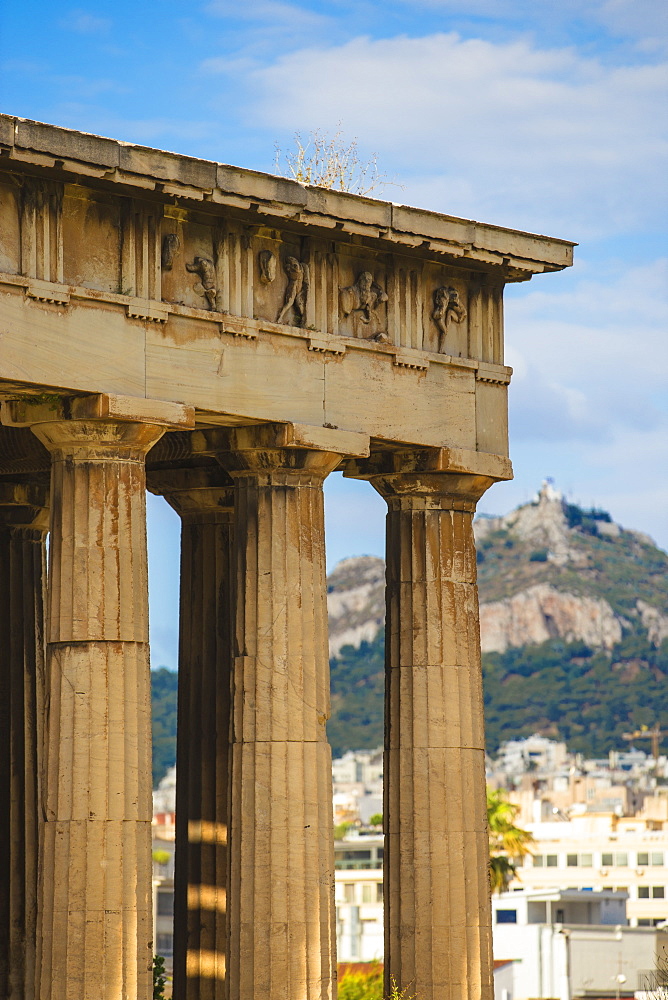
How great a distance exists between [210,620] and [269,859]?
844 cm

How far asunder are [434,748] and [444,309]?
26.8ft

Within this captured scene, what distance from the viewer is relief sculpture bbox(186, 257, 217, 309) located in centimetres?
3884

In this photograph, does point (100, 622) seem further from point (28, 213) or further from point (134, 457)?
point (28, 213)

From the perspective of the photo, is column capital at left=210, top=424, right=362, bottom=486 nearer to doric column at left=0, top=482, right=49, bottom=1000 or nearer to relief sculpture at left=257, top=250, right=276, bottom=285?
relief sculpture at left=257, top=250, right=276, bottom=285

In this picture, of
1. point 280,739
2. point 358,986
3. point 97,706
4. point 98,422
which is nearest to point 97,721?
point 97,706

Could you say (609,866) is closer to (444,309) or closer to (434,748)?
(434,748)

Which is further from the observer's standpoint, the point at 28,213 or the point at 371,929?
the point at 371,929

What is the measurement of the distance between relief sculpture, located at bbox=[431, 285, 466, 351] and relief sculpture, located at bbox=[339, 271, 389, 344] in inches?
62.1

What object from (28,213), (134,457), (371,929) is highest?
(28,213)

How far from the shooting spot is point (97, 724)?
36688 millimetres

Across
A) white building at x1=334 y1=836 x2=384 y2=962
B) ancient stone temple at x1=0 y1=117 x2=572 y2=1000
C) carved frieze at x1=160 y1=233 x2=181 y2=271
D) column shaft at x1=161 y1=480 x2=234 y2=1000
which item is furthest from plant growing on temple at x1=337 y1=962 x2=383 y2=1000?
white building at x1=334 y1=836 x2=384 y2=962

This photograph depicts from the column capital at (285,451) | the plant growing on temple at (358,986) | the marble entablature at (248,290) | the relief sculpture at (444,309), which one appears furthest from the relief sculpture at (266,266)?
the plant growing on temple at (358,986)

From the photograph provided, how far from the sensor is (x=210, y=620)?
46.7 m

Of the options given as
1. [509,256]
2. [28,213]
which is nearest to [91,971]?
[28,213]
